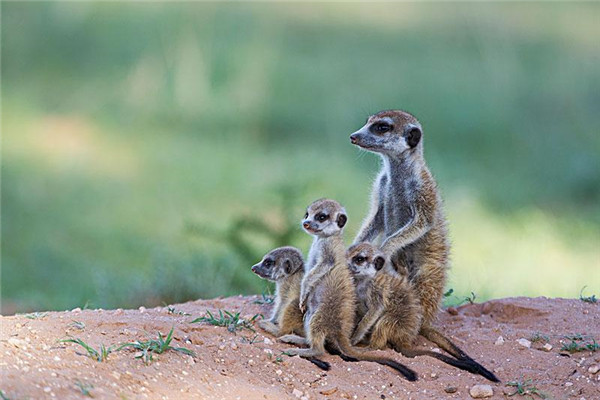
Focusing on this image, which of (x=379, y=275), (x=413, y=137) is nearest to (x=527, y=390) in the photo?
(x=379, y=275)

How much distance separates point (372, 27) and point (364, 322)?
1245 cm

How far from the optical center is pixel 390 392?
426cm

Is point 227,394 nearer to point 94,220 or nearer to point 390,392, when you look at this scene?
point 390,392

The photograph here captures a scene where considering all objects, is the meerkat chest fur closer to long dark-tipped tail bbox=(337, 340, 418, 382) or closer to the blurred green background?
long dark-tipped tail bbox=(337, 340, 418, 382)

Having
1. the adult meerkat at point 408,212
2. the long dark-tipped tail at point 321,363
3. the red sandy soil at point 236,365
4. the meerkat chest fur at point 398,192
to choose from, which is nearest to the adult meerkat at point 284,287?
the red sandy soil at point 236,365

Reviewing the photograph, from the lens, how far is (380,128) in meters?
5.41

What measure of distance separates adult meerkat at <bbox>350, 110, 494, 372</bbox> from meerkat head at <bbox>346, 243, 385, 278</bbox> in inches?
7.2

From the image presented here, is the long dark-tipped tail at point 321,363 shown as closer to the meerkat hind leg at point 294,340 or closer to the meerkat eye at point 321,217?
the meerkat hind leg at point 294,340

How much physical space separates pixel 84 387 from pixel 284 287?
5.30 feet

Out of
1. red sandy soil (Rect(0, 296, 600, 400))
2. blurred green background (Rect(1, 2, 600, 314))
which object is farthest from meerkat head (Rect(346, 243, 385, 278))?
blurred green background (Rect(1, 2, 600, 314))

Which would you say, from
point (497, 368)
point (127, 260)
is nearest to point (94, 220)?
point (127, 260)

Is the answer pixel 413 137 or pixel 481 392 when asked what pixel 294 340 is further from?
pixel 413 137

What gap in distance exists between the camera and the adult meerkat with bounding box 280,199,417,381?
460cm

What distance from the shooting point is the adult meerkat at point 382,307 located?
15.7ft
